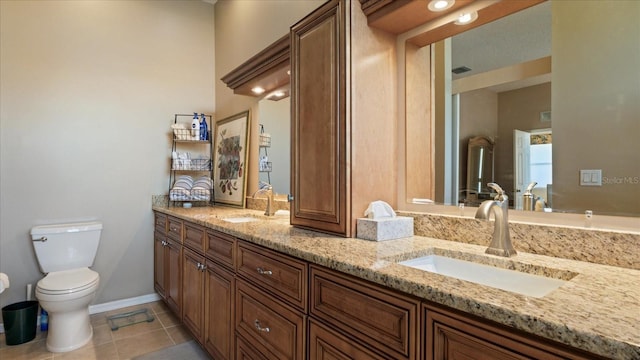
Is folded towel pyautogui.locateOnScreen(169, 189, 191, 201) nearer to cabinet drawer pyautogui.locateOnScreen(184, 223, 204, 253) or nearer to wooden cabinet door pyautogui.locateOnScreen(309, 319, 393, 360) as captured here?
cabinet drawer pyautogui.locateOnScreen(184, 223, 204, 253)

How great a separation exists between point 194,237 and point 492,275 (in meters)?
1.80

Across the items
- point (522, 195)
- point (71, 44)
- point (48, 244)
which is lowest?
point (48, 244)

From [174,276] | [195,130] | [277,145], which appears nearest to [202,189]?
[195,130]

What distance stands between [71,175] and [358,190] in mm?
2616

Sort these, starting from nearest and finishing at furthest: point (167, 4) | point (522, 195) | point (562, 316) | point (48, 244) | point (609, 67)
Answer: point (562, 316)
point (609, 67)
point (522, 195)
point (48, 244)
point (167, 4)

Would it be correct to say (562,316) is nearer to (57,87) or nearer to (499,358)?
(499,358)

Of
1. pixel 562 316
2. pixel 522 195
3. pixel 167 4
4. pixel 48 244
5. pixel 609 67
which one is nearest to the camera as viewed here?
Result: pixel 562 316

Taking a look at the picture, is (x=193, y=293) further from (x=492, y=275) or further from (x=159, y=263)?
(x=492, y=275)

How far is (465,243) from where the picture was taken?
1.40 metres

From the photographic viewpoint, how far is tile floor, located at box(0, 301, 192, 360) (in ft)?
7.37

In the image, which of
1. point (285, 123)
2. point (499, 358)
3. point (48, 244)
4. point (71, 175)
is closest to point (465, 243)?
point (499, 358)

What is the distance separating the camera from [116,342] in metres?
2.42

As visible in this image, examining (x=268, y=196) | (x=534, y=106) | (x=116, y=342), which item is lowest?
(x=116, y=342)

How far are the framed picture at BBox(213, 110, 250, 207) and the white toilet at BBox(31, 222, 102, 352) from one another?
41.9 inches
